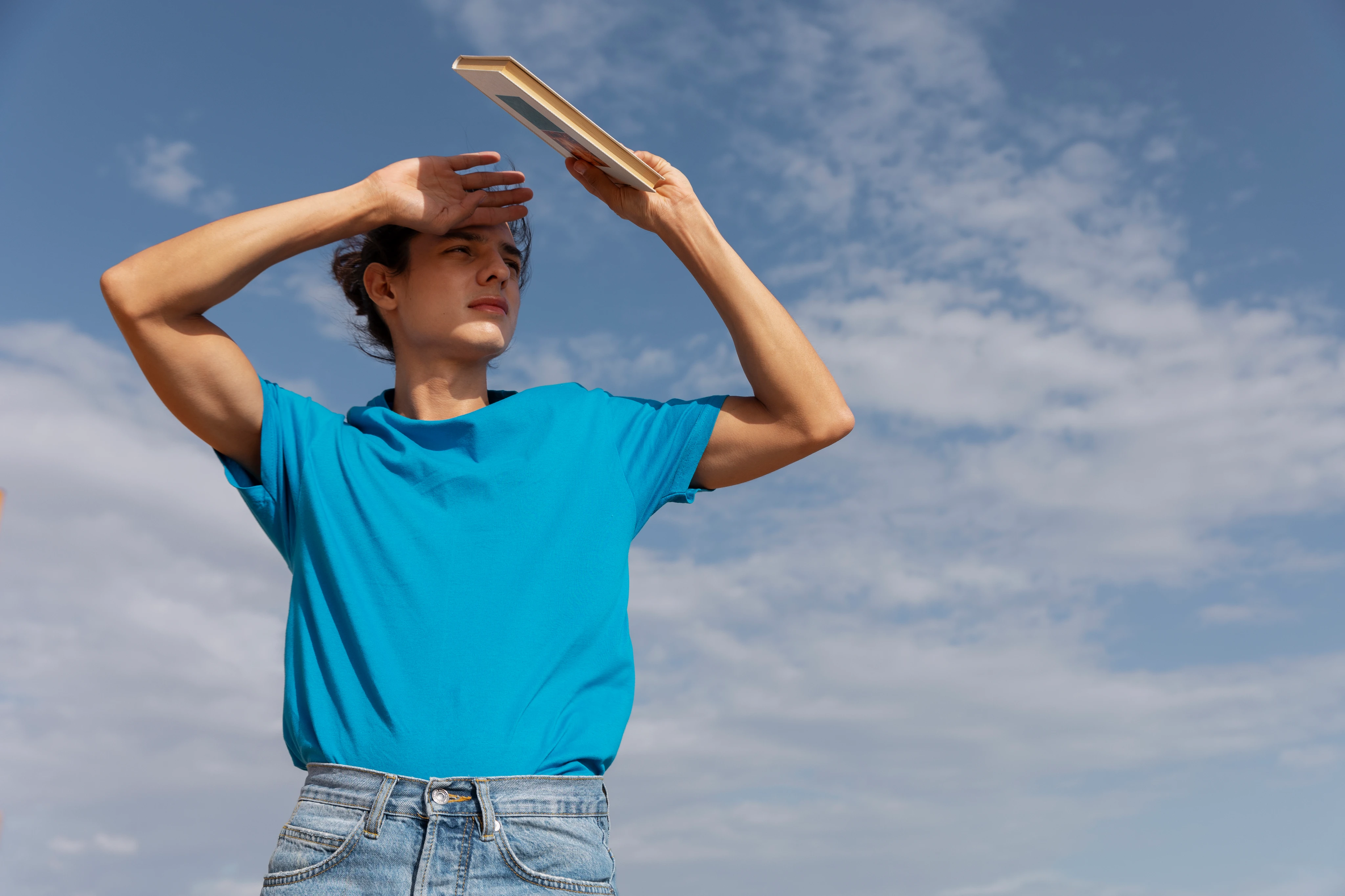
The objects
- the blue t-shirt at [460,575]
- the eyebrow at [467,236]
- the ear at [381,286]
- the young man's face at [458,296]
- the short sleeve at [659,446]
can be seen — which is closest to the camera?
the blue t-shirt at [460,575]

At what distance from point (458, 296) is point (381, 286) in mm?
427

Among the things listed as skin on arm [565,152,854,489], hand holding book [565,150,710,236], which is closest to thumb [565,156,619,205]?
hand holding book [565,150,710,236]

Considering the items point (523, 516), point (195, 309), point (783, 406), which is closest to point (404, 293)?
point (195, 309)

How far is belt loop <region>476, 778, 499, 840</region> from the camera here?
2469 mm

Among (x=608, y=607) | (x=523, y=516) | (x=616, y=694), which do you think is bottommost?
(x=616, y=694)

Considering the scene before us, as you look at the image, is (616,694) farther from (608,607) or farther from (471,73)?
(471,73)

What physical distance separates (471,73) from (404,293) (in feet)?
2.82

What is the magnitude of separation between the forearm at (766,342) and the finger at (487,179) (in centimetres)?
63

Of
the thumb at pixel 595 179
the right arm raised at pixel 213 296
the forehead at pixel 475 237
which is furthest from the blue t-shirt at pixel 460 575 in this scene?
the thumb at pixel 595 179

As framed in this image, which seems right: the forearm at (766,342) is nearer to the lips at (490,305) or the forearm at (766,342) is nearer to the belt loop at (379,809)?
the lips at (490,305)

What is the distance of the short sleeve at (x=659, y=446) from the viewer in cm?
324

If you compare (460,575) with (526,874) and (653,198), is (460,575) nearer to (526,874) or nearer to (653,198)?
(526,874)

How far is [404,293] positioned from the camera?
11.8ft

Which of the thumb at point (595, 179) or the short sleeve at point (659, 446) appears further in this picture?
the thumb at point (595, 179)
